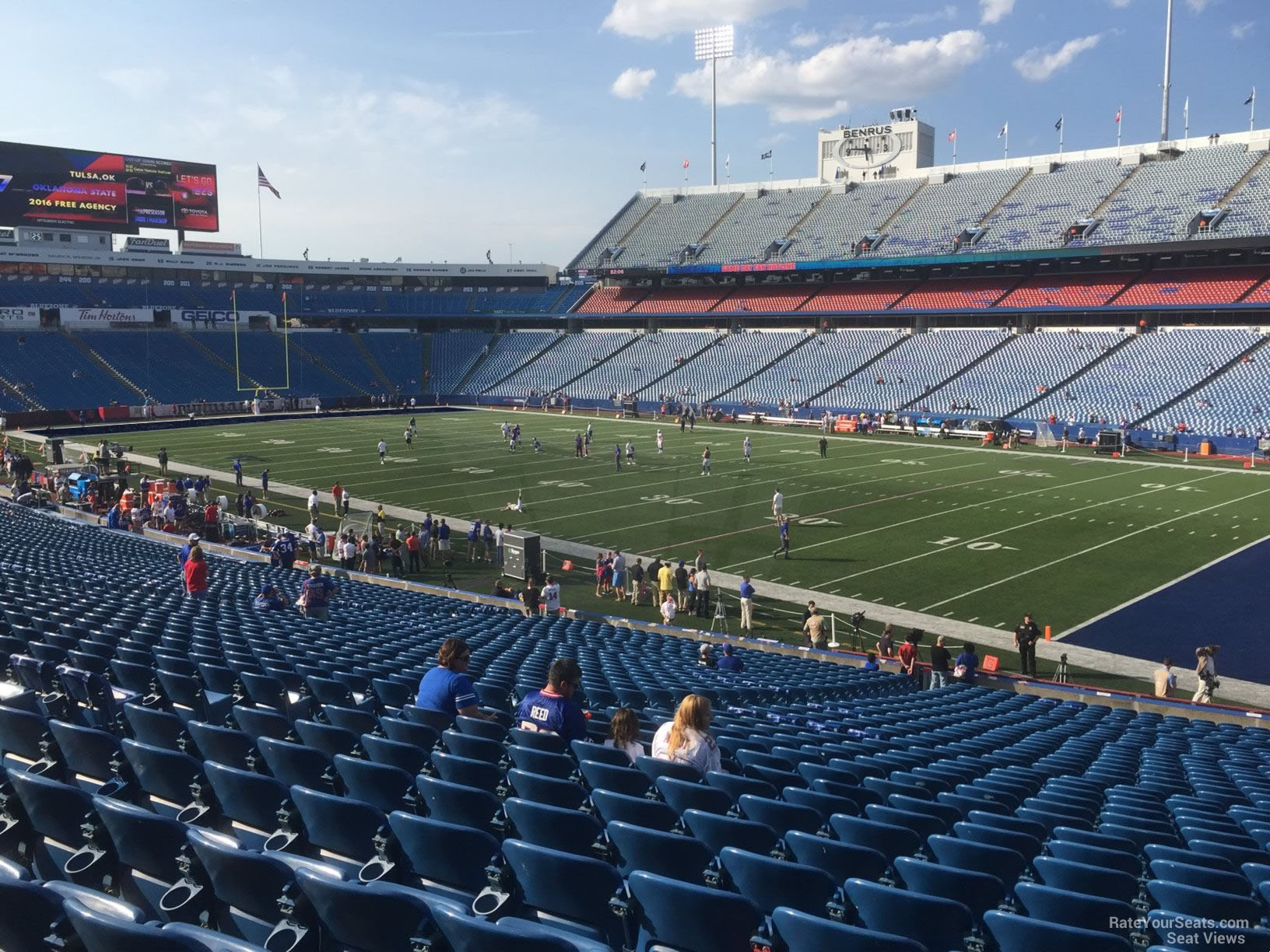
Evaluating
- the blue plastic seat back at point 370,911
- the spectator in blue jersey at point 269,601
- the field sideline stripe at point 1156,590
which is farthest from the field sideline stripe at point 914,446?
the blue plastic seat back at point 370,911

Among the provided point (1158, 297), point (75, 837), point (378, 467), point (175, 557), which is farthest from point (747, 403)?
point (75, 837)

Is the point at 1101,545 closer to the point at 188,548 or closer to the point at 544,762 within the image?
the point at 188,548

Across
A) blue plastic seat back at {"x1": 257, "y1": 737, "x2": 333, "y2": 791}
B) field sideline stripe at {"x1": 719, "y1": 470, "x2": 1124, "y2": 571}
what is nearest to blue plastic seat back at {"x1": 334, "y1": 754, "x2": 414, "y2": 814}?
blue plastic seat back at {"x1": 257, "y1": 737, "x2": 333, "y2": 791}

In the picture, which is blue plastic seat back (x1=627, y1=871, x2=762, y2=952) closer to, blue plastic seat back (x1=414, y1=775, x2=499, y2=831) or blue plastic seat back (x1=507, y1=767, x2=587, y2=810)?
blue plastic seat back (x1=414, y1=775, x2=499, y2=831)

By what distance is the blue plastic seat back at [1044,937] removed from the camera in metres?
3.14

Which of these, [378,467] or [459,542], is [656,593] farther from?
[378,467]

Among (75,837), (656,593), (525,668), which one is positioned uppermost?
(75,837)

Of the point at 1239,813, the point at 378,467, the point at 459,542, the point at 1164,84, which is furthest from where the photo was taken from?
the point at 1164,84

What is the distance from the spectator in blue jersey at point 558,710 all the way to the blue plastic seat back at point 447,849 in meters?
2.21

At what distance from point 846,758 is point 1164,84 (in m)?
74.6

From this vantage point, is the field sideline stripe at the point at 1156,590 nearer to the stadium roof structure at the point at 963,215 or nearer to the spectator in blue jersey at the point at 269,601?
the spectator in blue jersey at the point at 269,601

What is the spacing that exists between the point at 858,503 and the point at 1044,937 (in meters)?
31.9

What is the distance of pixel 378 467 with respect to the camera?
140 ft

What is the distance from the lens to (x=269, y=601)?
15.2 metres
